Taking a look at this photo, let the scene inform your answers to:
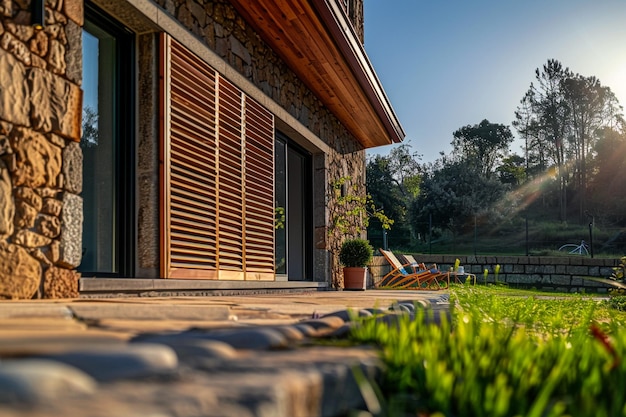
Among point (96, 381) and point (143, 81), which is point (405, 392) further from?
point (143, 81)

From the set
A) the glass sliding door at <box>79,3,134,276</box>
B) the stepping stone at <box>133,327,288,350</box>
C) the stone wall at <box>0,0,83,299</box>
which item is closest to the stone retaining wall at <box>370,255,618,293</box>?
the glass sliding door at <box>79,3,134,276</box>

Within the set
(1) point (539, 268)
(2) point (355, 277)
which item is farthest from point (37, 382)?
(1) point (539, 268)

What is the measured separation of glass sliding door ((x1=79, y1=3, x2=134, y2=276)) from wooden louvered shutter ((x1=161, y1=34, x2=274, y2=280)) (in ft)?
0.89

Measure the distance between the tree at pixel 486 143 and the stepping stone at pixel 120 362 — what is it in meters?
35.2

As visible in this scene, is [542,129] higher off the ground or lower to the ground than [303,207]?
higher

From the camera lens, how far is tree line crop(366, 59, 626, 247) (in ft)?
79.3

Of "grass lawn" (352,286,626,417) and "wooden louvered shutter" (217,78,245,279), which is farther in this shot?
"wooden louvered shutter" (217,78,245,279)

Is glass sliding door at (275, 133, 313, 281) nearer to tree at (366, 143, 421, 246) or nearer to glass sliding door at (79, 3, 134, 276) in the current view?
glass sliding door at (79, 3, 134, 276)

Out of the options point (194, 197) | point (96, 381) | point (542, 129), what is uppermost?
point (542, 129)

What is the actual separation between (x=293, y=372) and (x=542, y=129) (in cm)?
3661

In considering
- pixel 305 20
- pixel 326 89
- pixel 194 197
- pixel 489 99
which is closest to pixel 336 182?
pixel 326 89

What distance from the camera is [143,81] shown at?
3986mm

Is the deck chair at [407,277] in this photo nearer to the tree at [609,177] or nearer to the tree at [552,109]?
the tree at [609,177]

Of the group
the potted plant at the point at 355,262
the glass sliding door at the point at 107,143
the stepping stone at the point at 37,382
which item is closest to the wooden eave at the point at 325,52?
the glass sliding door at the point at 107,143
